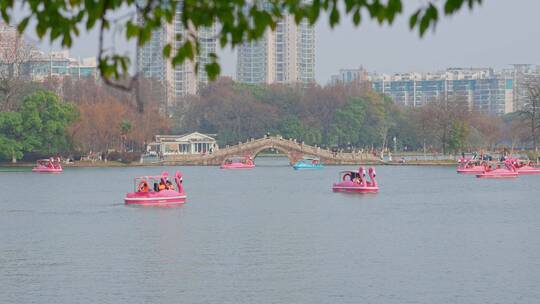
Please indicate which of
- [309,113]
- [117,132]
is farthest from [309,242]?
[309,113]

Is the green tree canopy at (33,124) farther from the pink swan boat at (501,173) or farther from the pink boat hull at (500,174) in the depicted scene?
the pink boat hull at (500,174)

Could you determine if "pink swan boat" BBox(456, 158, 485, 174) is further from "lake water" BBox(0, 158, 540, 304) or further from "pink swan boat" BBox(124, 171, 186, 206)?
"pink swan boat" BBox(124, 171, 186, 206)

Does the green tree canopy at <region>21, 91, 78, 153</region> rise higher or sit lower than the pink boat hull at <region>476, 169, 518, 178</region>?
higher

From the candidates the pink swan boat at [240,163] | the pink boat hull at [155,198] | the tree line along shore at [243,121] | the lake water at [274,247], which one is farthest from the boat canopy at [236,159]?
the pink boat hull at [155,198]

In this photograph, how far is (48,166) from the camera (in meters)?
98.6

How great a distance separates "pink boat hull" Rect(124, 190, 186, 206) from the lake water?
1.08 metres

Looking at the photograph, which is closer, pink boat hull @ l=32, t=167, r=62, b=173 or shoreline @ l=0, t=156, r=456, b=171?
pink boat hull @ l=32, t=167, r=62, b=173

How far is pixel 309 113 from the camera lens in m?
138

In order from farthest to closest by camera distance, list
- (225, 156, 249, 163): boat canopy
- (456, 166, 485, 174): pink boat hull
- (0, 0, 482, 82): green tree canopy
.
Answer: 1. (225, 156, 249, 163): boat canopy
2. (456, 166, 485, 174): pink boat hull
3. (0, 0, 482, 82): green tree canopy

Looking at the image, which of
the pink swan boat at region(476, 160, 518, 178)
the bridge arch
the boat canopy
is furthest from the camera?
the boat canopy

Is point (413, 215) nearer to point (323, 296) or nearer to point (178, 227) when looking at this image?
point (178, 227)

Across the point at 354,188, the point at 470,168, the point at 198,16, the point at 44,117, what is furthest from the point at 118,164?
the point at 198,16

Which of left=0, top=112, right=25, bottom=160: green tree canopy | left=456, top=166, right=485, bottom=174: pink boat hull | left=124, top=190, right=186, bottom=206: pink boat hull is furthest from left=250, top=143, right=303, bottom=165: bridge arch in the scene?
left=124, top=190, right=186, bottom=206: pink boat hull

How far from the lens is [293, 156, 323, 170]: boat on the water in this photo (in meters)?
110
